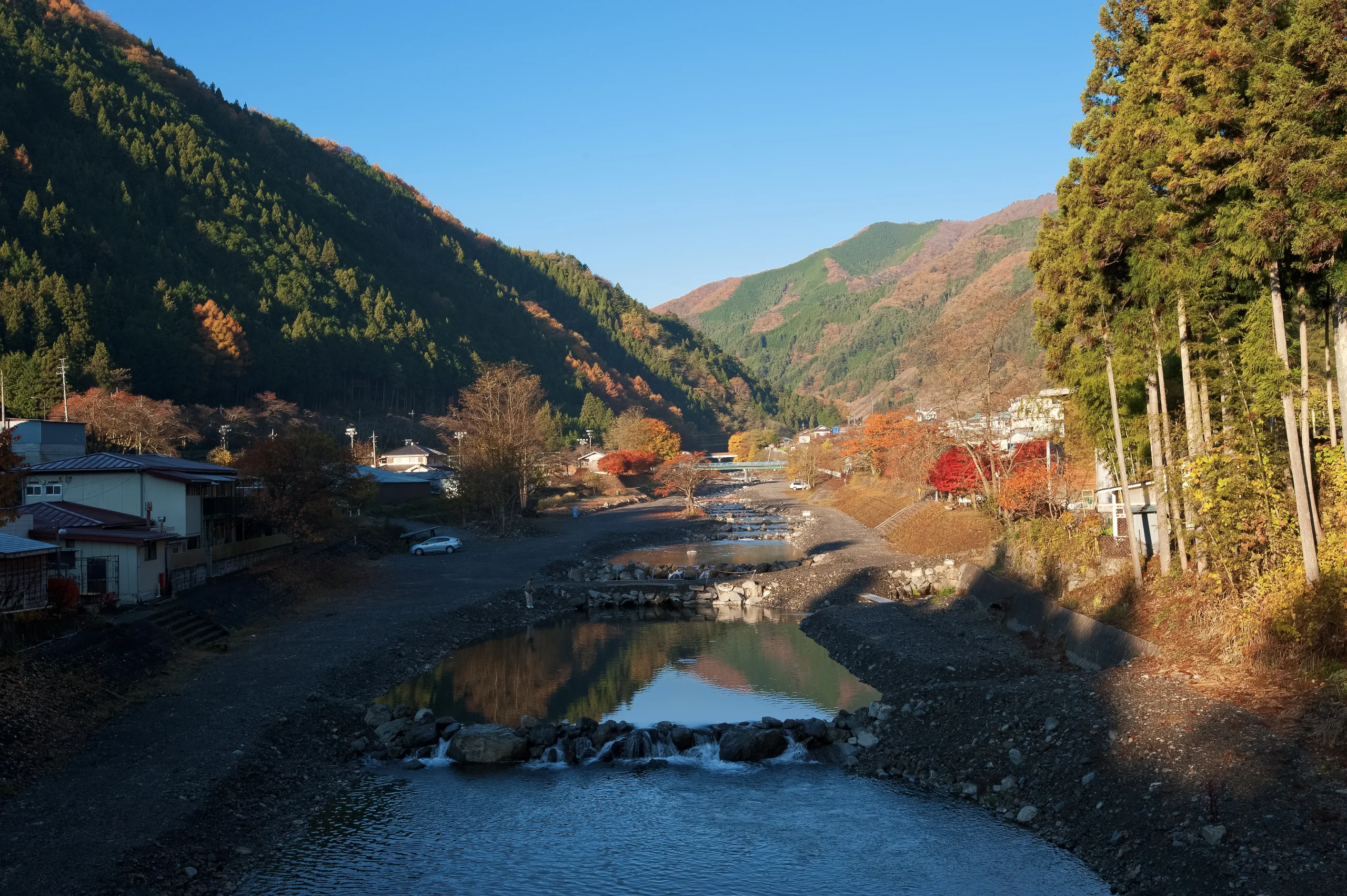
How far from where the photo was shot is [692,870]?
41.0 ft

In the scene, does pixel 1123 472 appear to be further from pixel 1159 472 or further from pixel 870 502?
pixel 870 502

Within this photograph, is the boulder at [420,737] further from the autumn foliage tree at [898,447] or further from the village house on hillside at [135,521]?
the autumn foliage tree at [898,447]

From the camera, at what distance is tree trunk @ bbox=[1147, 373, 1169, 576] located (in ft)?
62.0

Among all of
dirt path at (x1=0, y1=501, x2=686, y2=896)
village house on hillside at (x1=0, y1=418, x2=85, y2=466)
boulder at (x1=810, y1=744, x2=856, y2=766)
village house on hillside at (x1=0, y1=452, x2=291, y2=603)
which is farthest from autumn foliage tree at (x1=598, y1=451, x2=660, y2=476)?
boulder at (x1=810, y1=744, x2=856, y2=766)

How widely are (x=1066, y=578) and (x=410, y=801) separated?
1750cm

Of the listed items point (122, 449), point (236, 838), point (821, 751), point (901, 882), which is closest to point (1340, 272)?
point (901, 882)

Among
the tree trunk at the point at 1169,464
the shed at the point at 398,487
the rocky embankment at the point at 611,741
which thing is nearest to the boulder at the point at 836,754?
the rocky embankment at the point at 611,741

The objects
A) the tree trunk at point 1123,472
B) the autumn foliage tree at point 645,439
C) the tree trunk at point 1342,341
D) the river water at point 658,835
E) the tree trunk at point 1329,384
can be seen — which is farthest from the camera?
the autumn foliage tree at point 645,439

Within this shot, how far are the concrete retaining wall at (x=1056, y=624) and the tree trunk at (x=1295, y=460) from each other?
3669mm

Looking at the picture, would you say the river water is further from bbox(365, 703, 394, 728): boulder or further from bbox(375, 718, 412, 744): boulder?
bbox(365, 703, 394, 728): boulder

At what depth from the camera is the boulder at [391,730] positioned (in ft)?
58.0

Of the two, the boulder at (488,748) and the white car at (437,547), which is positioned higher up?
the white car at (437,547)

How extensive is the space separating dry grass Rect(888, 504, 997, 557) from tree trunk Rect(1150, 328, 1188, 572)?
55.1 feet

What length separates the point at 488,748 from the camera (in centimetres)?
1716
